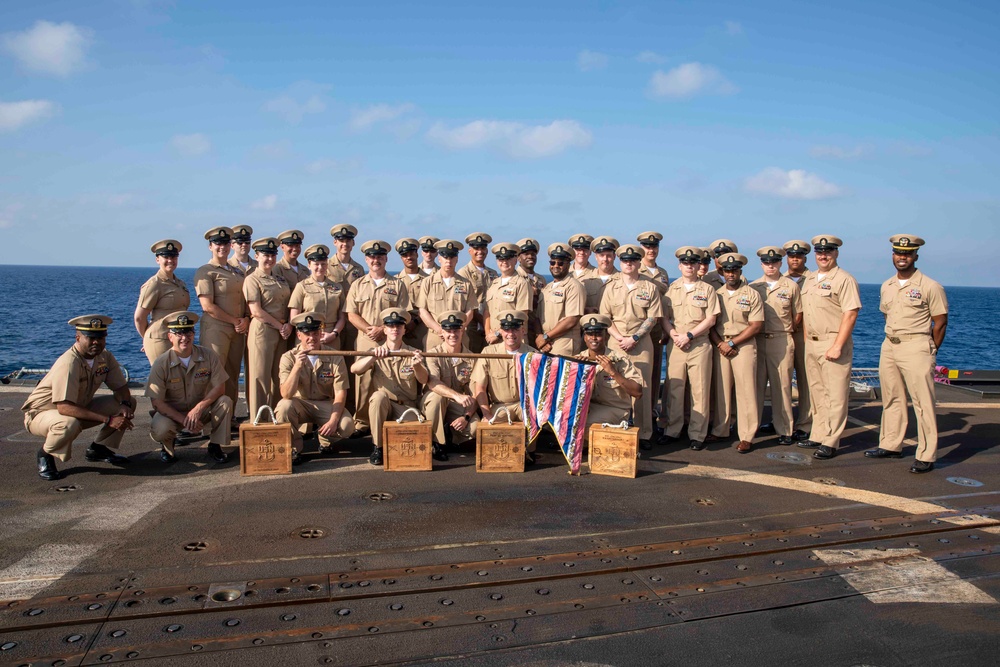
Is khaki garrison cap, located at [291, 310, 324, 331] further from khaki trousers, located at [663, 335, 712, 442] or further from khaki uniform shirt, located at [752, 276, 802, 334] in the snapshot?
khaki uniform shirt, located at [752, 276, 802, 334]

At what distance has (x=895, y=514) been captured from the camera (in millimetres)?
6219

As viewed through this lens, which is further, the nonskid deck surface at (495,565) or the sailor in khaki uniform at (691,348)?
the sailor in khaki uniform at (691,348)

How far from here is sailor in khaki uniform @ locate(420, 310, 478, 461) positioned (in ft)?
26.0

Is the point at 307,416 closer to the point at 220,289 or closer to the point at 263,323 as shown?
the point at 263,323

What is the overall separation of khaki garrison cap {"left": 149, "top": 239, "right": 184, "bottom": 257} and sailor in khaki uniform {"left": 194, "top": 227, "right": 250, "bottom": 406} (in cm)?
35

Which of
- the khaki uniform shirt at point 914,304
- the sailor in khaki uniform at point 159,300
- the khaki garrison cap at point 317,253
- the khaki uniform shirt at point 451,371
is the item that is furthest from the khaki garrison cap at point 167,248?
the khaki uniform shirt at point 914,304

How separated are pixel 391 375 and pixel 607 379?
2284 mm

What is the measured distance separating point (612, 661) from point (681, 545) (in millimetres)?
1712

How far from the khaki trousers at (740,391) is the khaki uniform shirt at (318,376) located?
4.24 m

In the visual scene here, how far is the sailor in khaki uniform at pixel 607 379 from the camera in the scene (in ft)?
25.8

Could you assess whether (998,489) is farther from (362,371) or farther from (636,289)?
(362,371)

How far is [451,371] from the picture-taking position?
26.9ft

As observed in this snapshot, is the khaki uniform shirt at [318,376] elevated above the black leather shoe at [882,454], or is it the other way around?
the khaki uniform shirt at [318,376]

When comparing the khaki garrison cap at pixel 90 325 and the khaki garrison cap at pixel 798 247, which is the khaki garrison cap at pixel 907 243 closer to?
the khaki garrison cap at pixel 798 247
